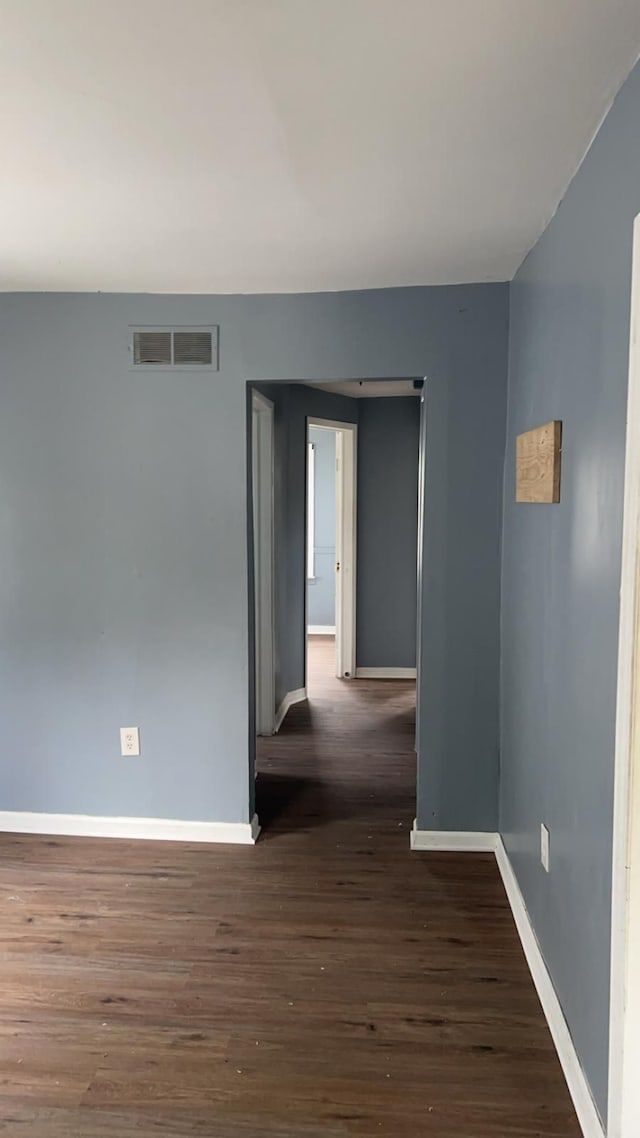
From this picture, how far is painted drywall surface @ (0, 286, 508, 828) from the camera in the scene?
9.36ft

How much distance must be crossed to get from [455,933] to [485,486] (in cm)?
163

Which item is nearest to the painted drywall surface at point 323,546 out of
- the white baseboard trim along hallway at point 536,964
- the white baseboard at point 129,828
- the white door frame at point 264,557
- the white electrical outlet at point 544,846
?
the white door frame at point 264,557

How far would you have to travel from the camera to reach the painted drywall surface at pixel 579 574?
4.82 feet

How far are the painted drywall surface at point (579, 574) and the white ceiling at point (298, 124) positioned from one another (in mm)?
146

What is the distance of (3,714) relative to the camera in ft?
10.3

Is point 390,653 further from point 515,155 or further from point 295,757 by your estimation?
point 515,155

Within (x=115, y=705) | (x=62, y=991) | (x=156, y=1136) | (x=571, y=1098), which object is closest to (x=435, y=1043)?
(x=571, y=1098)

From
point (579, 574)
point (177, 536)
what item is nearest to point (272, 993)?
point (579, 574)

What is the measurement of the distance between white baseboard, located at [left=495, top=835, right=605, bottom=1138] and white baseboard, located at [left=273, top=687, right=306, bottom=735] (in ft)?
6.75

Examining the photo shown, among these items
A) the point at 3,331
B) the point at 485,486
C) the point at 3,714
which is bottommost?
the point at 3,714

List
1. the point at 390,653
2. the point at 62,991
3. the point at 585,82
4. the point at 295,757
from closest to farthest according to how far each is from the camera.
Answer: the point at 585,82 < the point at 62,991 < the point at 295,757 < the point at 390,653

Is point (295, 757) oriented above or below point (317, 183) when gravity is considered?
below

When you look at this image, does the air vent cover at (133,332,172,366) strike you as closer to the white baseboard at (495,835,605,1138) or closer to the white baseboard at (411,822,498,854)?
the white baseboard at (411,822,498,854)

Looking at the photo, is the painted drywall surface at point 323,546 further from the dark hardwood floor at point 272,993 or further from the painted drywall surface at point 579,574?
the painted drywall surface at point 579,574
